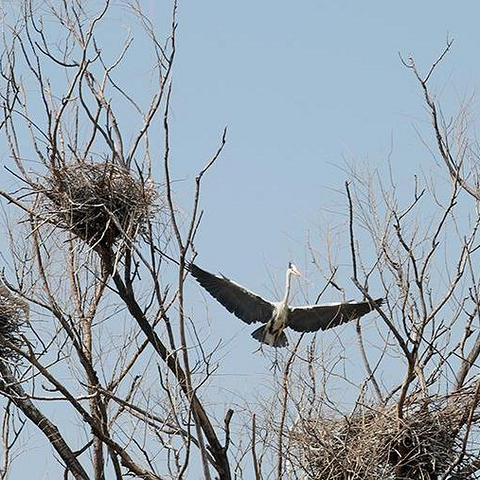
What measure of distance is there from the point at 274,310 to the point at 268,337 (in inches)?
14.2

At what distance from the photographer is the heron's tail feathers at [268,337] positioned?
9906 millimetres

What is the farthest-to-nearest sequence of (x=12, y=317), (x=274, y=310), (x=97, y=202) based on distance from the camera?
(x=274, y=310) < (x=12, y=317) < (x=97, y=202)

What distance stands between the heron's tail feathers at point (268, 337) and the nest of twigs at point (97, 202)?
2418 millimetres

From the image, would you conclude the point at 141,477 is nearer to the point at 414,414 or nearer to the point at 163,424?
the point at 163,424

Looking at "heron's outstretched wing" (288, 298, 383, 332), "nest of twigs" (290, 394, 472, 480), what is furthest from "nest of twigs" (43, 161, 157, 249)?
"heron's outstretched wing" (288, 298, 383, 332)

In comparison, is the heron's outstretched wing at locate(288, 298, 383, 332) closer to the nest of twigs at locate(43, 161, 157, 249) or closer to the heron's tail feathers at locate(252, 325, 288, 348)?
the heron's tail feathers at locate(252, 325, 288, 348)

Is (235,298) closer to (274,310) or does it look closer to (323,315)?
(274,310)

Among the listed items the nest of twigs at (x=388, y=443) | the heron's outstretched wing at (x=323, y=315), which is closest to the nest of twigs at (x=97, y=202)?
the nest of twigs at (x=388, y=443)

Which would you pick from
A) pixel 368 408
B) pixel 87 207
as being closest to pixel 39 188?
pixel 87 207

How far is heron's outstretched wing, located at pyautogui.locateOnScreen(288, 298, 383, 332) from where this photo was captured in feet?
31.7

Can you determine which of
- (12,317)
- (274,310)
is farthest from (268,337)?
(12,317)

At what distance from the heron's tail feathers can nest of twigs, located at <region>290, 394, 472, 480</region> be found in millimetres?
1946

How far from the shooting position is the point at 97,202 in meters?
7.76

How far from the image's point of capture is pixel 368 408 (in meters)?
7.91
